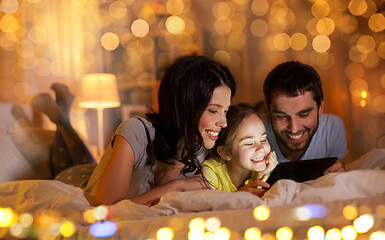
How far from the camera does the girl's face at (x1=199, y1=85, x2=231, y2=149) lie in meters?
0.89

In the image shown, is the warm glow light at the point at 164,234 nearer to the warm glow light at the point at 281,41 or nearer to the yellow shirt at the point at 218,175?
the yellow shirt at the point at 218,175

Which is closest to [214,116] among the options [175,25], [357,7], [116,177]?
[116,177]

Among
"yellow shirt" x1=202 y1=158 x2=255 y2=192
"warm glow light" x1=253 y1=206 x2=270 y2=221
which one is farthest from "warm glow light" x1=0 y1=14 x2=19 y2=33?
"warm glow light" x1=253 y1=206 x2=270 y2=221

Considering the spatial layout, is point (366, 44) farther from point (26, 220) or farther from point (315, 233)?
point (26, 220)

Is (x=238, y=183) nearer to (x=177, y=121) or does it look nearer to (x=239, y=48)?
(x=177, y=121)


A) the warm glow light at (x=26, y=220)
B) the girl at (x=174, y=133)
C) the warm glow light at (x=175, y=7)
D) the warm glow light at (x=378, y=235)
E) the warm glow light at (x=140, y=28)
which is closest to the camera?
the warm glow light at (x=378, y=235)

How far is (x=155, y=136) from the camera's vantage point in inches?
37.7

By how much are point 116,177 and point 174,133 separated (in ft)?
0.63

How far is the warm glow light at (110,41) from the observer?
280 centimetres

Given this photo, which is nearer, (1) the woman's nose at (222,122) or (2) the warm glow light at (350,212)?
(2) the warm glow light at (350,212)

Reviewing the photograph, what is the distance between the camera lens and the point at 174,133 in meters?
0.94

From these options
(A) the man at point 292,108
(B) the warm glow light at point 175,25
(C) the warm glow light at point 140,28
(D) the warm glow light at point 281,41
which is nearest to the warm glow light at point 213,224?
(A) the man at point 292,108

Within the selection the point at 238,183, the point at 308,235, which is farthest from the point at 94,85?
the point at 308,235

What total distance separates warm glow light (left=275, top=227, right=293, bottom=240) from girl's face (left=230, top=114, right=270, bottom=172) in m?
0.26
